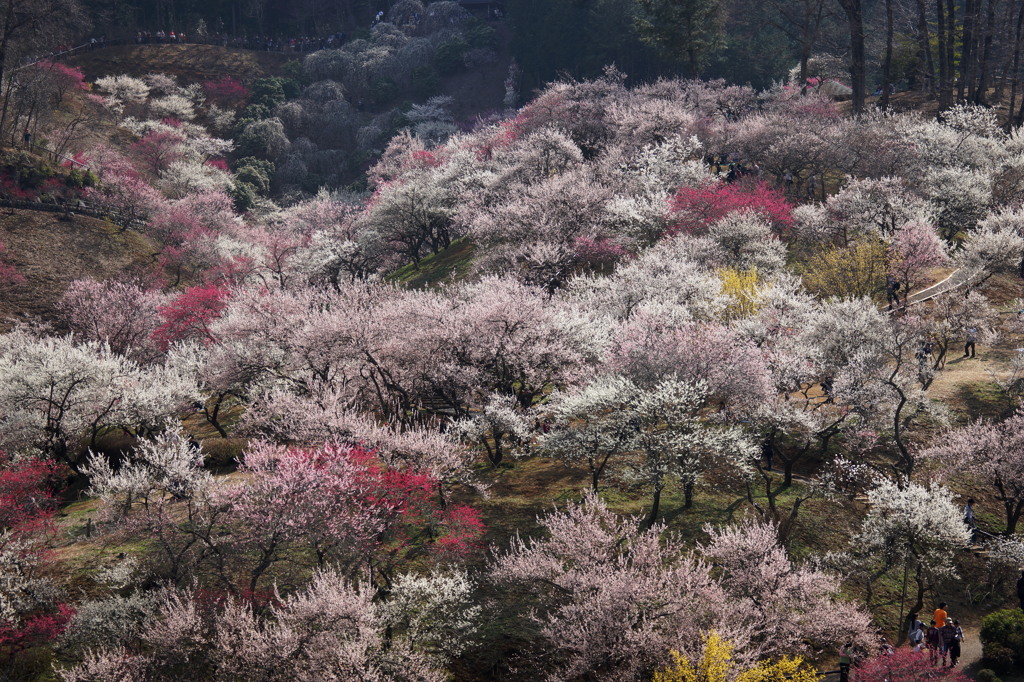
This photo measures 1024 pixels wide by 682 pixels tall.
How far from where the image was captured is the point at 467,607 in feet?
86.3

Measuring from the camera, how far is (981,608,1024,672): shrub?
23.3 meters

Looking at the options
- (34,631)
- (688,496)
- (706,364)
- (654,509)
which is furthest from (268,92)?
(654,509)

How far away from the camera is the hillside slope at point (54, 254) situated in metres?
59.6

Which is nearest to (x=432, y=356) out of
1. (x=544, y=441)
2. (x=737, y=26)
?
(x=544, y=441)

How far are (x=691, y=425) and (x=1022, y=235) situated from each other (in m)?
29.4

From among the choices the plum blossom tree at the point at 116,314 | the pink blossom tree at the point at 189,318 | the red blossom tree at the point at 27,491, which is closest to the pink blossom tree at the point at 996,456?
the red blossom tree at the point at 27,491

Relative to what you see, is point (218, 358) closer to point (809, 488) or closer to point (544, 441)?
point (544, 441)

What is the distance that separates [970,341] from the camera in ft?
132

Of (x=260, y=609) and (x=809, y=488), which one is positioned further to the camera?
(x=809, y=488)

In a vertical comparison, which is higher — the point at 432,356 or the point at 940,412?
the point at 432,356

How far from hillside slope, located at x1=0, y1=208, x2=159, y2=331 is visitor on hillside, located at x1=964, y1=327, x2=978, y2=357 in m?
60.2

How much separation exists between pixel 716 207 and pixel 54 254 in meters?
51.9

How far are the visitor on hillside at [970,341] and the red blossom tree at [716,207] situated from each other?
1401 cm

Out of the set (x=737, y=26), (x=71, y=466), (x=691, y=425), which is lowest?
(x=71, y=466)
